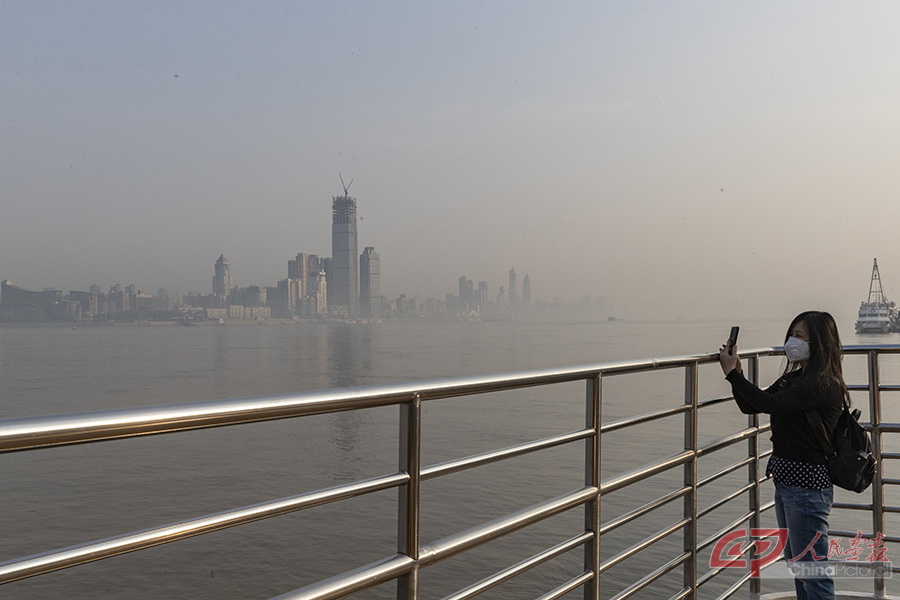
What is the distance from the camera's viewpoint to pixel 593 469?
2553 millimetres

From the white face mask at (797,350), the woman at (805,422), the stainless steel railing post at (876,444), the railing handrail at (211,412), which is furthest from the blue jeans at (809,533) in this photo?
the railing handrail at (211,412)

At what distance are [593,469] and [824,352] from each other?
139cm

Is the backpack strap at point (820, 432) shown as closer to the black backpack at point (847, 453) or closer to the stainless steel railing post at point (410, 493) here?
the black backpack at point (847, 453)

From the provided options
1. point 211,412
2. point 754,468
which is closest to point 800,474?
point 754,468

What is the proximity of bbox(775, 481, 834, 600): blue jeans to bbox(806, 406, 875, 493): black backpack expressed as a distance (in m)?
0.11

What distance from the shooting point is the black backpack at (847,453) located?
322 centimetres

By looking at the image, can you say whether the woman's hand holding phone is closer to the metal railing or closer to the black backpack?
the metal railing

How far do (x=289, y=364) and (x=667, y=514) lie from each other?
5601cm

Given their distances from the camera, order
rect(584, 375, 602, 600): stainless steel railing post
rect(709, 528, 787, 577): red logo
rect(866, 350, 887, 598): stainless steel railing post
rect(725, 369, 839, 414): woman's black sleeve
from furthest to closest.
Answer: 1. rect(866, 350, 887, 598): stainless steel railing post
2. rect(709, 528, 787, 577): red logo
3. rect(725, 369, 839, 414): woman's black sleeve
4. rect(584, 375, 602, 600): stainless steel railing post

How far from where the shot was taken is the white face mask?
3328 millimetres

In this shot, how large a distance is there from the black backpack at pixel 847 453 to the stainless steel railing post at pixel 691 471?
1.65 ft

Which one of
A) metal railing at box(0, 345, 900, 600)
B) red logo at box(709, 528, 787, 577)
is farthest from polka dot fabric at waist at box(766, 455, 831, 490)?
red logo at box(709, 528, 787, 577)

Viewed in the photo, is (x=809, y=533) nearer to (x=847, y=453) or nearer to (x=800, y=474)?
(x=800, y=474)

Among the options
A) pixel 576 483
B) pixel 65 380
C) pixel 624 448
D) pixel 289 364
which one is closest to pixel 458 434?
pixel 624 448
